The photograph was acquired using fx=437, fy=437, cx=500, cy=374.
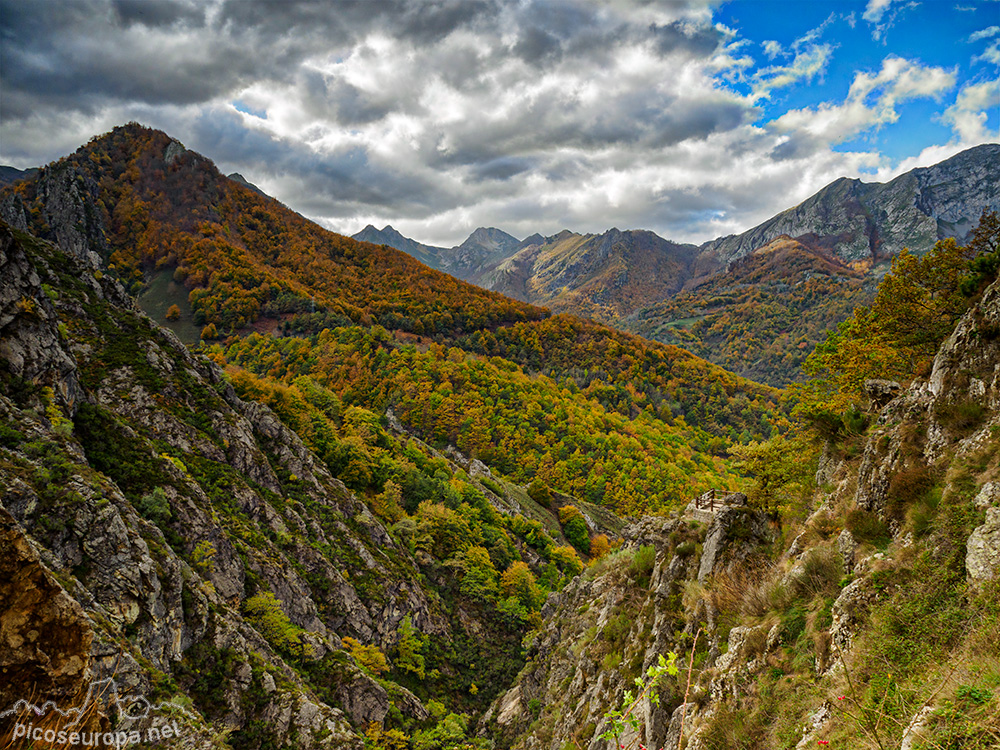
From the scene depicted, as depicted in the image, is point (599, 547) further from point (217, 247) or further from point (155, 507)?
point (217, 247)

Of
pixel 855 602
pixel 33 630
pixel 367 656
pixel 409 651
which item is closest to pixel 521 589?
pixel 409 651

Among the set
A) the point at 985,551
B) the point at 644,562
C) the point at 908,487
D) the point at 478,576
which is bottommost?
the point at 478,576

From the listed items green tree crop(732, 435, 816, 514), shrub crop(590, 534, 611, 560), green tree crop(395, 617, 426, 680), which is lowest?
shrub crop(590, 534, 611, 560)

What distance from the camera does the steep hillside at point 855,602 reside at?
440 cm

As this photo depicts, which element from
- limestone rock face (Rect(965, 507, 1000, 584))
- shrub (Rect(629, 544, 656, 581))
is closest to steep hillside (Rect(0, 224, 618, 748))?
limestone rock face (Rect(965, 507, 1000, 584))

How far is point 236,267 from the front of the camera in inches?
3784

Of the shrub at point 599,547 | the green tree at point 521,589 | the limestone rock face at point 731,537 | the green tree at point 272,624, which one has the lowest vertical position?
the shrub at point 599,547

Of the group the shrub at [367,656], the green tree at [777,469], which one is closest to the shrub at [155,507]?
the shrub at [367,656]

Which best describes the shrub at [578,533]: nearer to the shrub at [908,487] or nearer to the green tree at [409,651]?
the green tree at [409,651]

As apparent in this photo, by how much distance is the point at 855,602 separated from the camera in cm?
609

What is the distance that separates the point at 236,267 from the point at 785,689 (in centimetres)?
11278

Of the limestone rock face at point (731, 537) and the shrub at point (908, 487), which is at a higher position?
the shrub at point (908, 487)

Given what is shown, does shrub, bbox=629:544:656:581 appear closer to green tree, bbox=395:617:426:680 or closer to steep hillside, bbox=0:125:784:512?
green tree, bbox=395:617:426:680

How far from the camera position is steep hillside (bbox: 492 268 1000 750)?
440 cm
